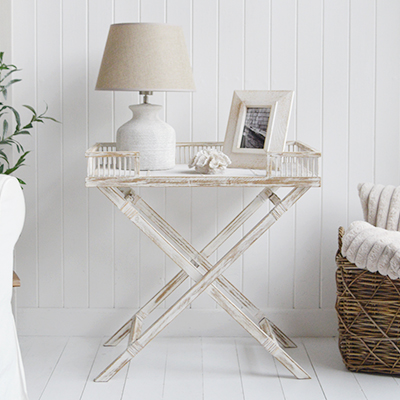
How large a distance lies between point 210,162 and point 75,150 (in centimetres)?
81

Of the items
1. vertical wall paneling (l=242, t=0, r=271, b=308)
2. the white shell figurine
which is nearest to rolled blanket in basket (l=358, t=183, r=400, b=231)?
vertical wall paneling (l=242, t=0, r=271, b=308)

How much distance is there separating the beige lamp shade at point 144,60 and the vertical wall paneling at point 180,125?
45 cm

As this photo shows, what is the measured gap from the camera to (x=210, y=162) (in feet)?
5.90

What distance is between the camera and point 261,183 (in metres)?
1.76

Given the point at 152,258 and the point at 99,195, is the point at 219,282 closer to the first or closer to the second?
the point at 152,258

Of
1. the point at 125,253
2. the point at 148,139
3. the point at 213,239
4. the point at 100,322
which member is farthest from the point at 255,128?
the point at 100,322

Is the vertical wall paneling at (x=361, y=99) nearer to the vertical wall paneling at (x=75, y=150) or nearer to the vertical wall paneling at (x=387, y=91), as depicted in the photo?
the vertical wall paneling at (x=387, y=91)

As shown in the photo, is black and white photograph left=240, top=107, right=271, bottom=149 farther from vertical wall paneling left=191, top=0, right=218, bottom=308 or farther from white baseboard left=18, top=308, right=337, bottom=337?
white baseboard left=18, top=308, right=337, bottom=337

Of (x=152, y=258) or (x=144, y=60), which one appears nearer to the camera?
(x=144, y=60)

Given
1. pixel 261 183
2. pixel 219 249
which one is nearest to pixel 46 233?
pixel 219 249

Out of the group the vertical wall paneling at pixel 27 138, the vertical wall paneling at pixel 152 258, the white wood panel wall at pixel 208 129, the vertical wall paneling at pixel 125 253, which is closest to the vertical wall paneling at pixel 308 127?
the white wood panel wall at pixel 208 129

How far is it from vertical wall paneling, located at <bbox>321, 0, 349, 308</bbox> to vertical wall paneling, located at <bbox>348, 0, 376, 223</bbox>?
0.03 m

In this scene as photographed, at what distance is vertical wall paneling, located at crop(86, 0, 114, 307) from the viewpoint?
2.30 metres

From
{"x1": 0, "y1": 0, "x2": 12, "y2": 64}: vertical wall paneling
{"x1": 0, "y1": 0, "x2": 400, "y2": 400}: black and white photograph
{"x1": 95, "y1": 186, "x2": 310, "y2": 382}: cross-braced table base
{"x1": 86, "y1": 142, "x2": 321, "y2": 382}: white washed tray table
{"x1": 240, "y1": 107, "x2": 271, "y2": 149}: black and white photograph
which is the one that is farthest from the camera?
{"x1": 0, "y1": 0, "x2": 12, "y2": 64}: vertical wall paneling
